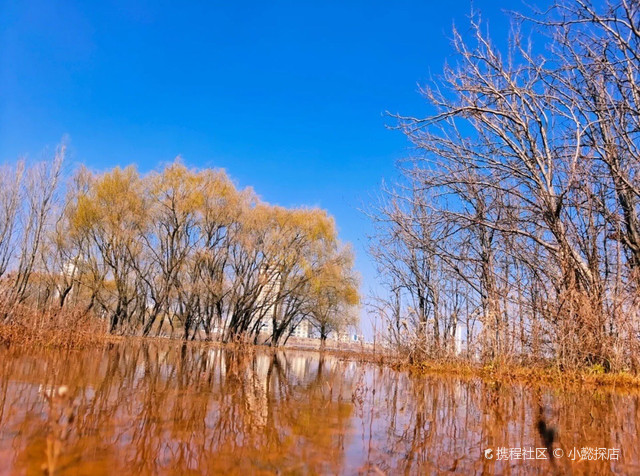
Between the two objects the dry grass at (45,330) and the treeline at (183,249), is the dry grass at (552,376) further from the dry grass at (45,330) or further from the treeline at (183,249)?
the treeline at (183,249)

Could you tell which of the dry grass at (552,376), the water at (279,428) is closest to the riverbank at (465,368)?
the dry grass at (552,376)

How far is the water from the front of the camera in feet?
7.66

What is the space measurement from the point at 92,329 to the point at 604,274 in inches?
518

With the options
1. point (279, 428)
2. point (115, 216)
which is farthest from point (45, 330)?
point (115, 216)

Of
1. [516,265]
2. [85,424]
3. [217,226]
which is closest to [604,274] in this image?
[516,265]

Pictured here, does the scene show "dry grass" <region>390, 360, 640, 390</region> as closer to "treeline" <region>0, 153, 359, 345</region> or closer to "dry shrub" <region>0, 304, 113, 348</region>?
"dry shrub" <region>0, 304, 113, 348</region>

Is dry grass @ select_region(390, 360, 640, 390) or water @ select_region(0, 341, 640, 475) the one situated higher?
dry grass @ select_region(390, 360, 640, 390)

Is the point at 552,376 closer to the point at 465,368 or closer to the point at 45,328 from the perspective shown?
the point at 465,368

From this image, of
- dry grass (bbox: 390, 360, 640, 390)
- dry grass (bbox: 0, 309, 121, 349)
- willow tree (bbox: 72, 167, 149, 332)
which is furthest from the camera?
willow tree (bbox: 72, 167, 149, 332)

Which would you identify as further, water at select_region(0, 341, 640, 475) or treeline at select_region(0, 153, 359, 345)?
treeline at select_region(0, 153, 359, 345)

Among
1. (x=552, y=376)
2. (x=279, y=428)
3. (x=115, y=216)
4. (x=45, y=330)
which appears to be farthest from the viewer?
(x=115, y=216)

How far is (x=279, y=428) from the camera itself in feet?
10.9

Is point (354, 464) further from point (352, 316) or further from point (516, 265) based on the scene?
point (352, 316)

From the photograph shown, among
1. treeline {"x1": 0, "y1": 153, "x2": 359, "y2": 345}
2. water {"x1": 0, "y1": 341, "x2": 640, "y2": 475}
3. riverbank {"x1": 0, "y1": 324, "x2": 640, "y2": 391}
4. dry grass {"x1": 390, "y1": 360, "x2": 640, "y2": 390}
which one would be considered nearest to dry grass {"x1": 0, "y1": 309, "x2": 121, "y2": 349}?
riverbank {"x1": 0, "y1": 324, "x2": 640, "y2": 391}
